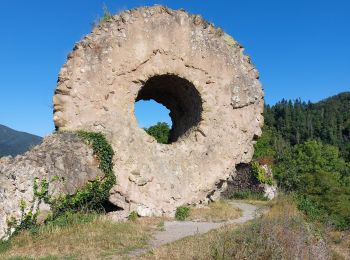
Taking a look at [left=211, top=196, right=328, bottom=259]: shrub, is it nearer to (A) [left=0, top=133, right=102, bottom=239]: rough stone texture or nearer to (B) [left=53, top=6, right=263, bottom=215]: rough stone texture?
(A) [left=0, top=133, right=102, bottom=239]: rough stone texture

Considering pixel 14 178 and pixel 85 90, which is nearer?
pixel 14 178

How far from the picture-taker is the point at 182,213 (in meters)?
11.2

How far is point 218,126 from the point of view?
12.3 metres

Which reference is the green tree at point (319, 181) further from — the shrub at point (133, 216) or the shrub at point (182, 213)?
the shrub at point (133, 216)

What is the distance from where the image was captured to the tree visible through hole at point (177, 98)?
1244 cm

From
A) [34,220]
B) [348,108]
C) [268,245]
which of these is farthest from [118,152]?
[348,108]

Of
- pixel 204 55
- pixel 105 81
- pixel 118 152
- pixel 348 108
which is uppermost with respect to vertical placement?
pixel 348 108

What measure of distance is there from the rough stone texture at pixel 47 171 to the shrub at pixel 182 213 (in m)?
2.51

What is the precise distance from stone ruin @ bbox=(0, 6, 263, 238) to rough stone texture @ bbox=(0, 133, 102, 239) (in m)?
0.35

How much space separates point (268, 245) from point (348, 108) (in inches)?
4521

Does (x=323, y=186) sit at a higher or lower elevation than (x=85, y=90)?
lower

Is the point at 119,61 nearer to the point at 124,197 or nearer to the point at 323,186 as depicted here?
the point at 124,197

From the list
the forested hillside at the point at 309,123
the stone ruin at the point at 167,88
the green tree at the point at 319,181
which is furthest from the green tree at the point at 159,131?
the forested hillside at the point at 309,123

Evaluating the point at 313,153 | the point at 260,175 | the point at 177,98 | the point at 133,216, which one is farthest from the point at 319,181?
the point at 313,153
